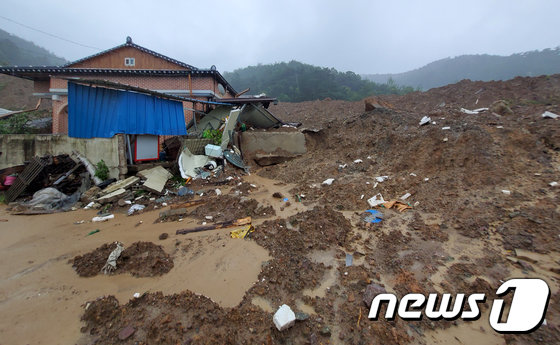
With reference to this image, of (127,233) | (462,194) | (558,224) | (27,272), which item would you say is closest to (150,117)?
(127,233)

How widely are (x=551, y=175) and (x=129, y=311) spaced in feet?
22.9

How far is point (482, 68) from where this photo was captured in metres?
47.8

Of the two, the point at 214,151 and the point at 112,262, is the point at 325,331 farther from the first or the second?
the point at 214,151

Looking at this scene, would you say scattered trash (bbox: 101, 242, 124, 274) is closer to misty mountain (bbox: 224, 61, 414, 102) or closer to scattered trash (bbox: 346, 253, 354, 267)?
scattered trash (bbox: 346, 253, 354, 267)

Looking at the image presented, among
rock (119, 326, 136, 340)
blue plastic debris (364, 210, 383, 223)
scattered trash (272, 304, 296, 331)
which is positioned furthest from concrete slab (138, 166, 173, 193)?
blue plastic debris (364, 210, 383, 223)

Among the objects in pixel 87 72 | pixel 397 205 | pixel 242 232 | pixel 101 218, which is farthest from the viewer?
pixel 87 72

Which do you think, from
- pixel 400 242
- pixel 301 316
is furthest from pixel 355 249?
pixel 301 316

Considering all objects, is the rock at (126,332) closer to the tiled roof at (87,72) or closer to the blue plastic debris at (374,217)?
the blue plastic debris at (374,217)

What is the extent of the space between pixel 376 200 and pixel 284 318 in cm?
333

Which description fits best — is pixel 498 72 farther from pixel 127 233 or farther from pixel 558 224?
pixel 127 233

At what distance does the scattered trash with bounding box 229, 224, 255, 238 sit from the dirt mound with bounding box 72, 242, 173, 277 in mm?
989

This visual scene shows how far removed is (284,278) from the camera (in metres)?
2.54

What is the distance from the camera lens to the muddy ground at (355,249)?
191 centimetres

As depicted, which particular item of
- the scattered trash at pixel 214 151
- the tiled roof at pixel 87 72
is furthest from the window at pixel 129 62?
the scattered trash at pixel 214 151
